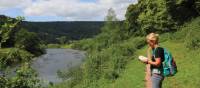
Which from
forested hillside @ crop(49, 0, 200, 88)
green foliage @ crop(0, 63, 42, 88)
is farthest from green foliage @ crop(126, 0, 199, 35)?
green foliage @ crop(0, 63, 42, 88)

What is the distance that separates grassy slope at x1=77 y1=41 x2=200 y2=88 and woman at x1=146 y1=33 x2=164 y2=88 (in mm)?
7677

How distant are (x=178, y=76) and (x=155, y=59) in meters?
11.7

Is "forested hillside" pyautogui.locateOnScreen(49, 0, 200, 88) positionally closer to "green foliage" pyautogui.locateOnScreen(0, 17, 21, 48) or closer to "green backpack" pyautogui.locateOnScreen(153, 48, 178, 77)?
"green backpack" pyautogui.locateOnScreen(153, 48, 178, 77)

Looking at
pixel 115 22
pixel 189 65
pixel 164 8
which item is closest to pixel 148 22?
pixel 164 8

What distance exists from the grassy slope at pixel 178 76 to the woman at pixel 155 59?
7.68 meters

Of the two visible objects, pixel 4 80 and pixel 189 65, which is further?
pixel 189 65

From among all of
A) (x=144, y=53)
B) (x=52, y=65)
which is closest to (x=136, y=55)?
(x=144, y=53)

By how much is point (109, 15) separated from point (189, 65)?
6507 centimetres

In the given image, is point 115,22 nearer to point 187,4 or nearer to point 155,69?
point 187,4

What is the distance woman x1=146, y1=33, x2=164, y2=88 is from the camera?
11953 millimetres

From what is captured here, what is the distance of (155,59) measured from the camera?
12.0 metres

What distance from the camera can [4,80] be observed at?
1186 cm

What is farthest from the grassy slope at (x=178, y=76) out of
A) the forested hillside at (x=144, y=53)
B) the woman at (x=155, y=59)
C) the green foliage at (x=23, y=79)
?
the green foliage at (x=23, y=79)

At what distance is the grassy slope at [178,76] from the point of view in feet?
69.5
